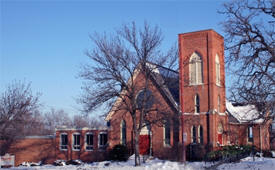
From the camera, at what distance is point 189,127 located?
31.5 metres

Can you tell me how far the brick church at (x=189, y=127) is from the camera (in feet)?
100

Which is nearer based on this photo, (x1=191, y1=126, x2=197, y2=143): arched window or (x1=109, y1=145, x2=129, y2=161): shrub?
(x1=191, y1=126, x2=197, y2=143): arched window

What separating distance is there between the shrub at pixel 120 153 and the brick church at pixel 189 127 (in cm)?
128

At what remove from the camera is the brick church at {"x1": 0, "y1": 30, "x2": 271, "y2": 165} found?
30562mm

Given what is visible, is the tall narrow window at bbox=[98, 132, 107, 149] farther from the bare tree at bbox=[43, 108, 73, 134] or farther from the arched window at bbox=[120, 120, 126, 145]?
the bare tree at bbox=[43, 108, 73, 134]

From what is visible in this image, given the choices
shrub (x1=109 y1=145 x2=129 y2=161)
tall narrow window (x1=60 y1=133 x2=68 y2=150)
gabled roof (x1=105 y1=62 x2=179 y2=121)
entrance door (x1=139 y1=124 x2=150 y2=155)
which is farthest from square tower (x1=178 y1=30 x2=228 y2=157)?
tall narrow window (x1=60 y1=133 x2=68 y2=150)

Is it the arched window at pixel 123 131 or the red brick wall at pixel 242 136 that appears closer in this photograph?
the red brick wall at pixel 242 136

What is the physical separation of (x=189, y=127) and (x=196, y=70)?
5.20 m

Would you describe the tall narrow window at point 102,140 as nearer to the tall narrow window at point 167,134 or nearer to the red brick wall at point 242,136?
the tall narrow window at point 167,134

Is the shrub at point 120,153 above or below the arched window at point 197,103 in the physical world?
below

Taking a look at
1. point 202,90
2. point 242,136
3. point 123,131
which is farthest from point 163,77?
point 242,136

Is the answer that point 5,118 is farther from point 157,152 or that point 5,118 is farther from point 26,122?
point 157,152

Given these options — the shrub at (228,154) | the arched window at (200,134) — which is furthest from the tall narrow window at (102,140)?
the shrub at (228,154)

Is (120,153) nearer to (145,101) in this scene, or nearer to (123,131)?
(123,131)
